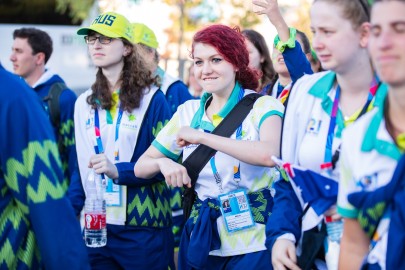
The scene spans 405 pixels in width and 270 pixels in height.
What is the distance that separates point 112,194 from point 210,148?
140cm

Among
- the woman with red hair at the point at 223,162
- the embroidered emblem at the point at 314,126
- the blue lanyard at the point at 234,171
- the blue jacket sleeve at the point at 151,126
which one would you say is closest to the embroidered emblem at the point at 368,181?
the embroidered emblem at the point at 314,126

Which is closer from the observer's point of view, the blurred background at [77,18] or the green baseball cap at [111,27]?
the green baseball cap at [111,27]

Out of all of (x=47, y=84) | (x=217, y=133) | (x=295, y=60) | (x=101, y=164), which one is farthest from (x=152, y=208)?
(x=47, y=84)

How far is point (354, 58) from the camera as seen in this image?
11.6 ft

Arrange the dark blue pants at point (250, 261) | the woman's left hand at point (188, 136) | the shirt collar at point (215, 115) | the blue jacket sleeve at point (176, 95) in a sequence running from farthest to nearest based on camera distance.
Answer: the blue jacket sleeve at point (176, 95) < the shirt collar at point (215, 115) < the dark blue pants at point (250, 261) < the woman's left hand at point (188, 136)

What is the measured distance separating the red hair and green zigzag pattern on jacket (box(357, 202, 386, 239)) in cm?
224

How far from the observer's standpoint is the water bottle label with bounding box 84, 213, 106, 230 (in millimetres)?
5602

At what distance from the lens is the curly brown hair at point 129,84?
236 inches

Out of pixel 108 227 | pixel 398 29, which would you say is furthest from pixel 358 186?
pixel 108 227

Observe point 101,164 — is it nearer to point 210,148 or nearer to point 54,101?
point 210,148

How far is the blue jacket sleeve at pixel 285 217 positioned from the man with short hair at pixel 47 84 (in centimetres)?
319

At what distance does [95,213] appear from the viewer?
5633 millimetres

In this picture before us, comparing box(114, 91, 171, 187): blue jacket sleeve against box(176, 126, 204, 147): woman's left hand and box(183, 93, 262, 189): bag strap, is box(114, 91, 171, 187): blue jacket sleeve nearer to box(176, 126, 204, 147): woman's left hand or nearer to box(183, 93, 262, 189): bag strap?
box(183, 93, 262, 189): bag strap

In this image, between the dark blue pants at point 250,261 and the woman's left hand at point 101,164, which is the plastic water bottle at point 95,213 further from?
the dark blue pants at point 250,261
